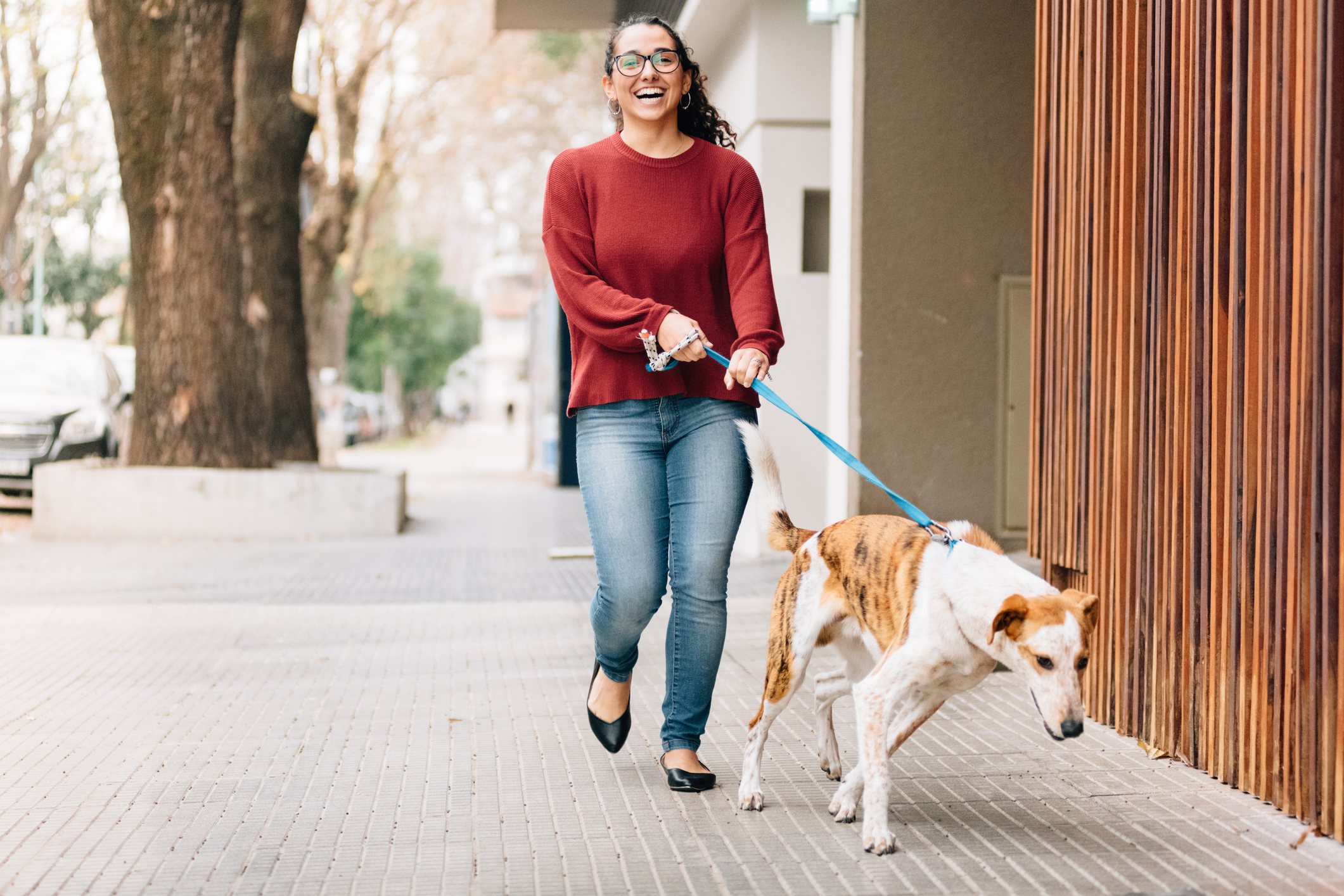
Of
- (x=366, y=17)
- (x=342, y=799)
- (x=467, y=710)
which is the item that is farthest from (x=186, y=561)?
(x=366, y=17)

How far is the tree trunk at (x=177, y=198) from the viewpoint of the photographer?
12.8 meters

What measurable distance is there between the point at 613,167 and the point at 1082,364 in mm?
Result: 2199

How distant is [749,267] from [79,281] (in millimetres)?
45555

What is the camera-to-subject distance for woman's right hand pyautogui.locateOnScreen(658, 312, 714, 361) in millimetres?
3779

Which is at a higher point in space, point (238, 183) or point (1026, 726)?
point (238, 183)

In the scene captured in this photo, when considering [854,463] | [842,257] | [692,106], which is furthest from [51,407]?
[854,463]

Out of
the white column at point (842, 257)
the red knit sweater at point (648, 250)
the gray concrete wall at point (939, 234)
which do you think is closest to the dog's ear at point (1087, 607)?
the red knit sweater at point (648, 250)

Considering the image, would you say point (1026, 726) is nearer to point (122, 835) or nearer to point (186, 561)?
point (122, 835)

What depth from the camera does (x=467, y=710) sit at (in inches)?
210

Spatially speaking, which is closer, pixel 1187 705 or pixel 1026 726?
pixel 1187 705

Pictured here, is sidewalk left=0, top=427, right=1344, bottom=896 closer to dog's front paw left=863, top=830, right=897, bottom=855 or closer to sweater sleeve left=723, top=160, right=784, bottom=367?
dog's front paw left=863, top=830, right=897, bottom=855

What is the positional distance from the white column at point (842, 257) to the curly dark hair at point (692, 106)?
3.97 metres

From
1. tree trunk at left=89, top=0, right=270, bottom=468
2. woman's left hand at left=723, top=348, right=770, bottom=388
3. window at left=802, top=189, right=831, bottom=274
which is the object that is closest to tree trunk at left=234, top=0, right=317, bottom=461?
tree trunk at left=89, top=0, right=270, bottom=468

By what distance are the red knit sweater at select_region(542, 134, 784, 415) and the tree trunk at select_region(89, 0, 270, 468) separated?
986 cm
